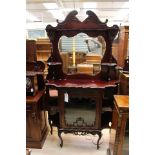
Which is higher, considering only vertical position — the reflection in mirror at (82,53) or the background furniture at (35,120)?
the reflection in mirror at (82,53)

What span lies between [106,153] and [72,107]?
68 cm

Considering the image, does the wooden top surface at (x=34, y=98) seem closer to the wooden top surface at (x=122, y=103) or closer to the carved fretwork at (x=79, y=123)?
the carved fretwork at (x=79, y=123)

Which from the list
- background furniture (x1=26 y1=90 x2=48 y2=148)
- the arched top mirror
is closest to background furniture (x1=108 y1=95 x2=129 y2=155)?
the arched top mirror

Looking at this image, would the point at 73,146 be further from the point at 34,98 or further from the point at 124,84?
the point at 124,84

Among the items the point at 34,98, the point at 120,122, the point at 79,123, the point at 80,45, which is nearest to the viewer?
the point at 120,122

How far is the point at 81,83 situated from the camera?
2.62 metres

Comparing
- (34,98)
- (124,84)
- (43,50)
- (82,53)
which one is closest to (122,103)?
(124,84)

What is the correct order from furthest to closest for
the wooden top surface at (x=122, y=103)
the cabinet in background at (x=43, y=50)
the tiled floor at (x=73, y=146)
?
the cabinet in background at (x=43, y=50), the tiled floor at (x=73, y=146), the wooden top surface at (x=122, y=103)

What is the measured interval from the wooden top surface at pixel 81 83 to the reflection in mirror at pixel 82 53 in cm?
A: 19

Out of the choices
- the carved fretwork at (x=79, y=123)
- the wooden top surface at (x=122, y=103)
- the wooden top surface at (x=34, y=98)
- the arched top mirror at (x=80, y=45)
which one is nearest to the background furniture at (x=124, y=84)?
the wooden top surface at (x=122, y=103)

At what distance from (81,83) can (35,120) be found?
0.70 m

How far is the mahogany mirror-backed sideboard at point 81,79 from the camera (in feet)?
8.29
